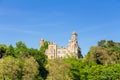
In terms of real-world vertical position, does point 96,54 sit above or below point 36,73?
above

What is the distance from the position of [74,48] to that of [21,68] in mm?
66830

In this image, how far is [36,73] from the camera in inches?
2339

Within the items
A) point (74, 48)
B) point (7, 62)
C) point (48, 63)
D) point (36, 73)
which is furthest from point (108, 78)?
point (74, 48)

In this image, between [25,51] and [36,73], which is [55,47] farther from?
[36,73]

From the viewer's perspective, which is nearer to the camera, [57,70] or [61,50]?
[57,70]

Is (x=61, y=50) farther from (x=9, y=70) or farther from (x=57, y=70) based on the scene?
(x=9, y=70)

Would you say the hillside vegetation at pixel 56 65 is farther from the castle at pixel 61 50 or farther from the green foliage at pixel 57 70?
the castle at pixel 61 50

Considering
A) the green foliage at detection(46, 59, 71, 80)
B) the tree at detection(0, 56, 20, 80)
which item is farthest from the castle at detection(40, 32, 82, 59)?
the tree at detection(0, 56, 20, 80)

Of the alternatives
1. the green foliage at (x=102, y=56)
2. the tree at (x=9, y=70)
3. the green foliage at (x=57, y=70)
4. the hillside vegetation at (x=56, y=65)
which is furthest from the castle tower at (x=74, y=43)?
the tree at (x=9, y=70)

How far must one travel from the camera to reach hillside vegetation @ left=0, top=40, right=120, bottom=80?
57.5 m

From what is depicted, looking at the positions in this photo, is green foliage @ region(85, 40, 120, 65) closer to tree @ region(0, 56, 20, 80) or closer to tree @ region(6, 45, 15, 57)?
tree @ region(6, 45, 15, 57)

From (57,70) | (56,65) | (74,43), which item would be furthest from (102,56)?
(74,43)

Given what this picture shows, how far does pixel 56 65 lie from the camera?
6400cm

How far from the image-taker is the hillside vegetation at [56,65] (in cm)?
5750
